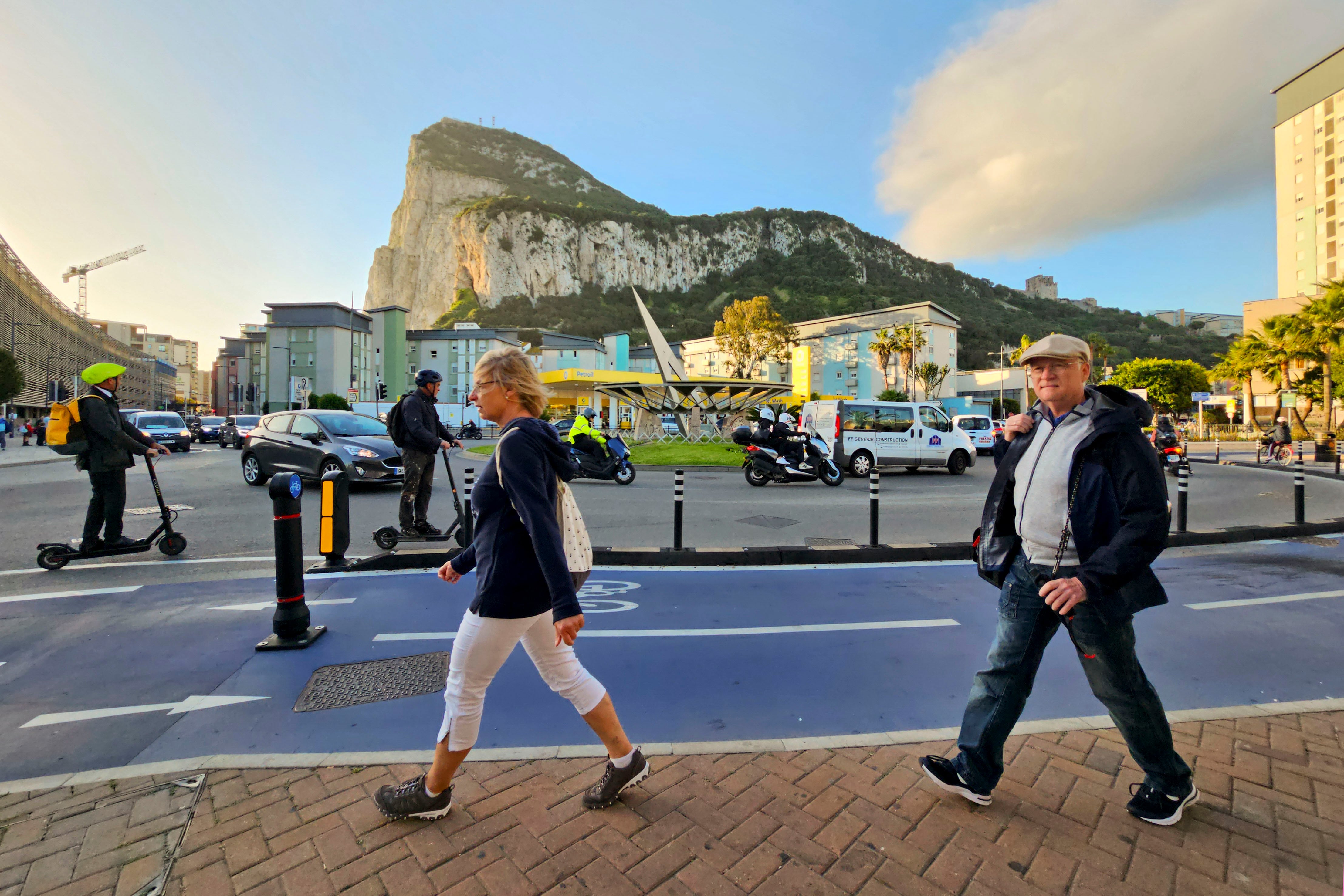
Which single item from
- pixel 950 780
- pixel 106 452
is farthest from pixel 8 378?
pixel 950 780

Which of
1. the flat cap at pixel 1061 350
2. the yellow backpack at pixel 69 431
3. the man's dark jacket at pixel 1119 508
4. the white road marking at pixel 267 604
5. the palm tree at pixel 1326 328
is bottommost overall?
the white road marking at pixel 267 604

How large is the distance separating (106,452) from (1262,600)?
10.2 m

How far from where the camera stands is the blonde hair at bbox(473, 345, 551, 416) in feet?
7.84

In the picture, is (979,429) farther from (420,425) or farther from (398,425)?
(398,425)

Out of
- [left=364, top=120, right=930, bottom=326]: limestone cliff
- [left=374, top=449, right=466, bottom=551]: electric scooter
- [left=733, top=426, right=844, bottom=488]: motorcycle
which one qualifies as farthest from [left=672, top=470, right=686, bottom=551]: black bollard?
[left=364, top=120, right=930, bottom=326]: limestone cliff

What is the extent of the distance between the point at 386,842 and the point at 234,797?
28.2 inches

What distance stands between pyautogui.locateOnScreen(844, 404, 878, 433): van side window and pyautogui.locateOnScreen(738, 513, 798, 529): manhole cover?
8237mm

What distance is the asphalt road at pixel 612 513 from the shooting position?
6422 millimetres

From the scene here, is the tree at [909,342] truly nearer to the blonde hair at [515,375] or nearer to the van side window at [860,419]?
the van side window at [860,419]

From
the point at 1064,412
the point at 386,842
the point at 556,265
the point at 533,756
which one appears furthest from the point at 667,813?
the point at 556,265

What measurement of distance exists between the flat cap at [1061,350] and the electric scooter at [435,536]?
212 inches

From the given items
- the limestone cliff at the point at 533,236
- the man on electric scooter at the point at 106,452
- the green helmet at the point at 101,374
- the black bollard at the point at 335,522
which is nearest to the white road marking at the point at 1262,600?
the black bollard at the point at 335,522

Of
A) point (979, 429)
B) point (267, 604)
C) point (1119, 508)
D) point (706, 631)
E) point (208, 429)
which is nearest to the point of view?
point (1119, 508)

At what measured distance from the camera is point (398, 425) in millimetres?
6871
